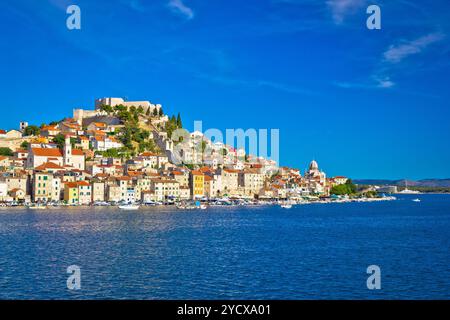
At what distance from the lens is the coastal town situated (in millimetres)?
55566

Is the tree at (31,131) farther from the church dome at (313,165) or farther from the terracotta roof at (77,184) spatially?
the church dome at (313,165)

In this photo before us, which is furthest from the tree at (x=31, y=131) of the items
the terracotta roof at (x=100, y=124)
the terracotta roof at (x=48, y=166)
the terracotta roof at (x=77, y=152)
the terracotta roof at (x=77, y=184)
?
the terracotta roof at (x=77, y=184)

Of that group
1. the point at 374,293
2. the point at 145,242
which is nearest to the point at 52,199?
the point at 145,242

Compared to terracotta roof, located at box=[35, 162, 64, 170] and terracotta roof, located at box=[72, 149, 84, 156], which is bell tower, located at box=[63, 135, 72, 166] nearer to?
terracotta roof, located at box=[72, 149, 84, 156]

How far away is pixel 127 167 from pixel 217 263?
50070 millimetres

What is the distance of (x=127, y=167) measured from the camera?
2594 inches

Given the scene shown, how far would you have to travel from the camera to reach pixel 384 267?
16906mm

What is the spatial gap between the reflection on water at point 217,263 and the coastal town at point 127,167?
1070 inches

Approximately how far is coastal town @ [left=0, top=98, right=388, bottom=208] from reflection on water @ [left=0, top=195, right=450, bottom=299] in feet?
89.1

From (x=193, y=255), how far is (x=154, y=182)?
1691 inches

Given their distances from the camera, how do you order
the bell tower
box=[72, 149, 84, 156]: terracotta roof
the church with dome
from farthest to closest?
the church with dome, box=[72, 149, 84, 156]: terracotta roof, the bell tower

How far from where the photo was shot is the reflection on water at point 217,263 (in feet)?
42.6

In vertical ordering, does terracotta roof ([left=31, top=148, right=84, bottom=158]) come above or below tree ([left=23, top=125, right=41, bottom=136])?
below

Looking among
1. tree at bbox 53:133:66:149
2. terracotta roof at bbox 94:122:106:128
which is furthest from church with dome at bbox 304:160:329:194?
tree at bbox 53:133:66:149
